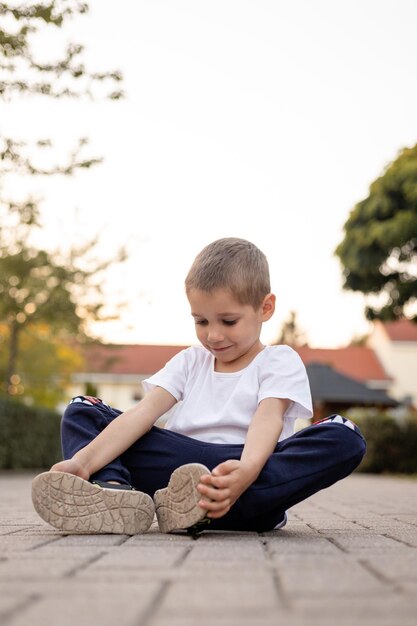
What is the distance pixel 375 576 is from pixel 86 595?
696 mm

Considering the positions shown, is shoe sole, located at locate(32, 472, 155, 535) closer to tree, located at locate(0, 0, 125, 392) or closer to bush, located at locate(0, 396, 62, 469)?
tree, located at locate(0, 0, 125, 392)

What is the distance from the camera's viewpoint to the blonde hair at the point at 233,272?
10.6ft

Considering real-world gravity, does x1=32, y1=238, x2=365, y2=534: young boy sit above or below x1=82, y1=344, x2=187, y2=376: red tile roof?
below

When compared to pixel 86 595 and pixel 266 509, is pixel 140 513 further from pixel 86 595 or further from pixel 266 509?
pixel 86 595

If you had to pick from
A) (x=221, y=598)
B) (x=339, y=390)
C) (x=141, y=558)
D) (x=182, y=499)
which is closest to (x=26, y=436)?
(x=339, y=390)

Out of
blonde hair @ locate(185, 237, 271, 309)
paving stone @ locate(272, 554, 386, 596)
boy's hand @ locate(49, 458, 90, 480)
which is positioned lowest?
paving stone @ locate(272, 554, 386, 596)

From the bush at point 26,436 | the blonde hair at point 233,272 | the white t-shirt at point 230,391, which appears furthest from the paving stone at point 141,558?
the bush at point 26,436

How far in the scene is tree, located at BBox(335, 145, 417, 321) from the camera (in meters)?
15.2

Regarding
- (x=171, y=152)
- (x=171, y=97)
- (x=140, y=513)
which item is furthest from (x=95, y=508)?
(x=171, y=152)

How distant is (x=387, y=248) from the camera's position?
15516 millimetres

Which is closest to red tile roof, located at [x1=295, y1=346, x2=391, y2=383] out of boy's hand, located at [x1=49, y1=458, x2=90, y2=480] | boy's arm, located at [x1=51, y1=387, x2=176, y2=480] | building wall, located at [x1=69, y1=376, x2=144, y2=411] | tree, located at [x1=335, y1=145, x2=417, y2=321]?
building wall, located at [x1=69, y1=376, x2=144, y2=411]

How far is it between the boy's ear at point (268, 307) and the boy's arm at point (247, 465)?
34 cm

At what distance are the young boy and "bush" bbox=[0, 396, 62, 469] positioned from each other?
11353 millimetres

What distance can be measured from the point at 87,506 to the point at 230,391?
2.33 feet
